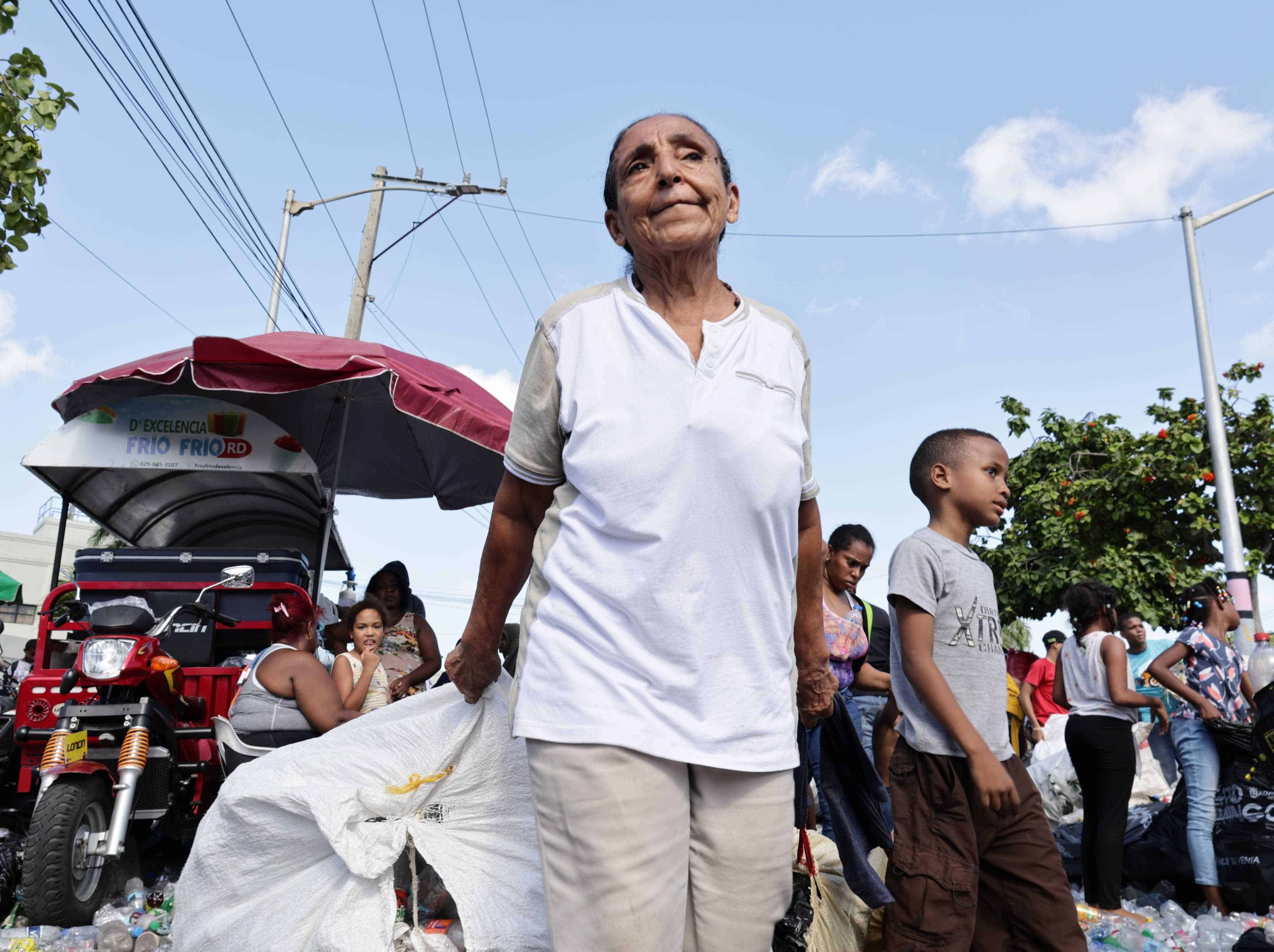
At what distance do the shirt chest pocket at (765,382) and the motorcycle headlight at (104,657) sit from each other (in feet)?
12.0

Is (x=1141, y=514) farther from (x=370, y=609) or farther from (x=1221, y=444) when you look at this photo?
(x=370, y=609)

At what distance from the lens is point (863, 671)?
17.3ft

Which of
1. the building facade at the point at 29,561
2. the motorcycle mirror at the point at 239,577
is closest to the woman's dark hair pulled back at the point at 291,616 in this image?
the motorcycle mirror at the point at 239,577

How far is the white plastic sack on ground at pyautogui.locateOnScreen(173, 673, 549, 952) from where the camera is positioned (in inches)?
110

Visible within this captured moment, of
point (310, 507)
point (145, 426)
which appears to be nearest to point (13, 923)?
point (145, 426)

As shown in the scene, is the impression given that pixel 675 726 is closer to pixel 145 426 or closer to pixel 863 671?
pixel 863 671

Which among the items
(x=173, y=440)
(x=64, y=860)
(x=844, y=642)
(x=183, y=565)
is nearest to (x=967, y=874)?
(x=844, y=642)

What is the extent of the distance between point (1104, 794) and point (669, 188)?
4347 mm

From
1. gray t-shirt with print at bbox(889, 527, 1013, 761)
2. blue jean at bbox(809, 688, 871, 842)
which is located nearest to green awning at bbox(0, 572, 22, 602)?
blue jean at bbox(809, 688, 871, 842)

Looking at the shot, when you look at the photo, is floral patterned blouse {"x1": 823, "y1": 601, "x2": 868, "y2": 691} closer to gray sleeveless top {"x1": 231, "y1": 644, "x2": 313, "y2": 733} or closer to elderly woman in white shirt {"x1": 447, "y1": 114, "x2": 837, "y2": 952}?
gray sleeveless top {"x1": 231, "y1": 644, "x2": 313, "y2": 733}

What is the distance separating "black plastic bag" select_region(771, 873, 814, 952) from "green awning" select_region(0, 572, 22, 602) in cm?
1324

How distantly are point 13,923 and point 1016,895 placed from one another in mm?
3819

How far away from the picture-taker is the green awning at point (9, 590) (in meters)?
13.2

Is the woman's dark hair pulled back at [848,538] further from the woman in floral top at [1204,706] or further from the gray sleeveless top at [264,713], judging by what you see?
the gray sleeveless top at [264,713]
